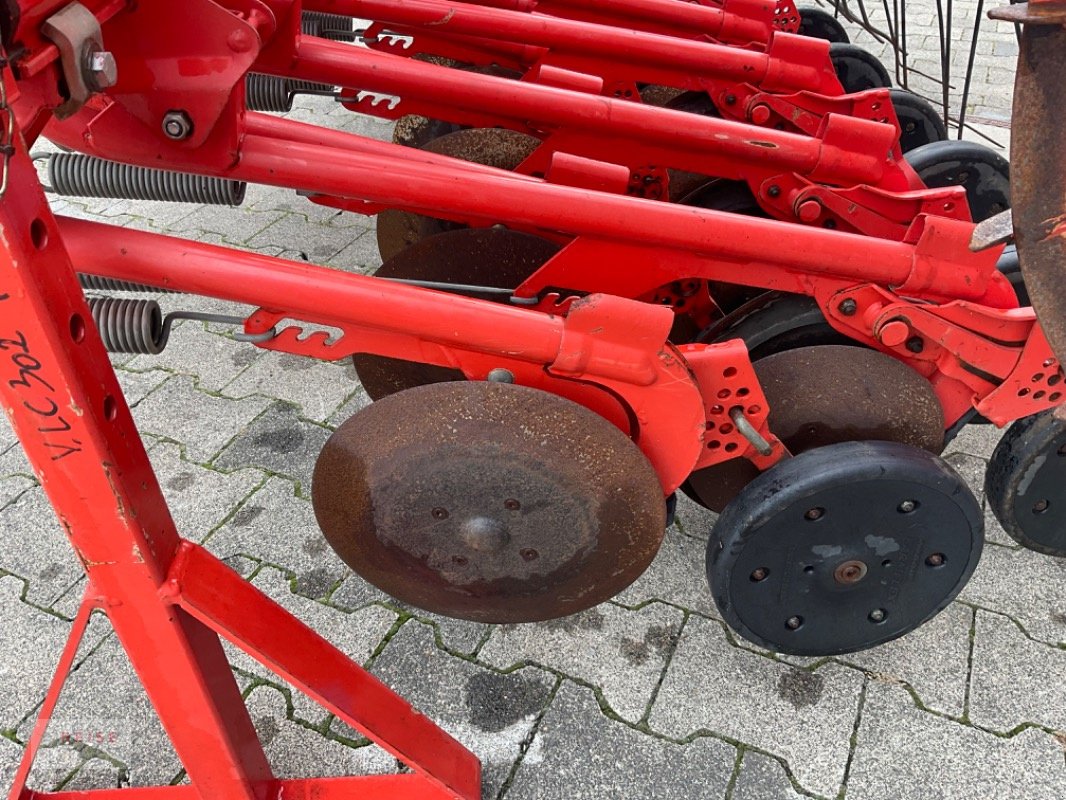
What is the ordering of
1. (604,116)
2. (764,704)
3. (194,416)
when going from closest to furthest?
(764,704), (604,116), (194,416)

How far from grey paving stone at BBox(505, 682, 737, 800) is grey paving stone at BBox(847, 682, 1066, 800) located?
0.26m

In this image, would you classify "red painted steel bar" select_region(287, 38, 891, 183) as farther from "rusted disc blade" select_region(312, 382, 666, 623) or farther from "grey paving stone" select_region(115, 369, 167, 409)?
"grey paving stone" select_region(115, 369, 167, 409)

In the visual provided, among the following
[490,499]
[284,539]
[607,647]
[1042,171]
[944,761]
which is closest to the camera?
[1042,171]

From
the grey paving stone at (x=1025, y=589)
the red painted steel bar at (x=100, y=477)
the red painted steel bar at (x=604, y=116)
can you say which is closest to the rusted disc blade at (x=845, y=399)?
the grey paving stone at (x=1025, y=589)

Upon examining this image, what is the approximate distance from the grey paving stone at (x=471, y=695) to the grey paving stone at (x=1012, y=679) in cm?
88

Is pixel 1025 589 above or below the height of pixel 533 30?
below

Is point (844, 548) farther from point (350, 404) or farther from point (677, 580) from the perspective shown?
point (350, 404)

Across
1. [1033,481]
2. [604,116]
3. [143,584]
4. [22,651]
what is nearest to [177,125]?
[143,584]

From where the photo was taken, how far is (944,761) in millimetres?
1606

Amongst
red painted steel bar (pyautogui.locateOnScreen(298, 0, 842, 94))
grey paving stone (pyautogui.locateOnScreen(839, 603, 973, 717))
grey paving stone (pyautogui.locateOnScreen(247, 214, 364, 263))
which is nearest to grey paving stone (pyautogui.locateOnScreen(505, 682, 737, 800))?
grey paving stone (pyautogui.locateOnScreen(839, 603, 973, 717))

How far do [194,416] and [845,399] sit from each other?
5.71ft

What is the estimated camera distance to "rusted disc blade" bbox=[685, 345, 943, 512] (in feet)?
5.40

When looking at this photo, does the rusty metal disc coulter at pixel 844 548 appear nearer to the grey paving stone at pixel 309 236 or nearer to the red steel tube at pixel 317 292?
the red steel tube at pixel 317 292

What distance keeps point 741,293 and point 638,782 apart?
4.25ft
